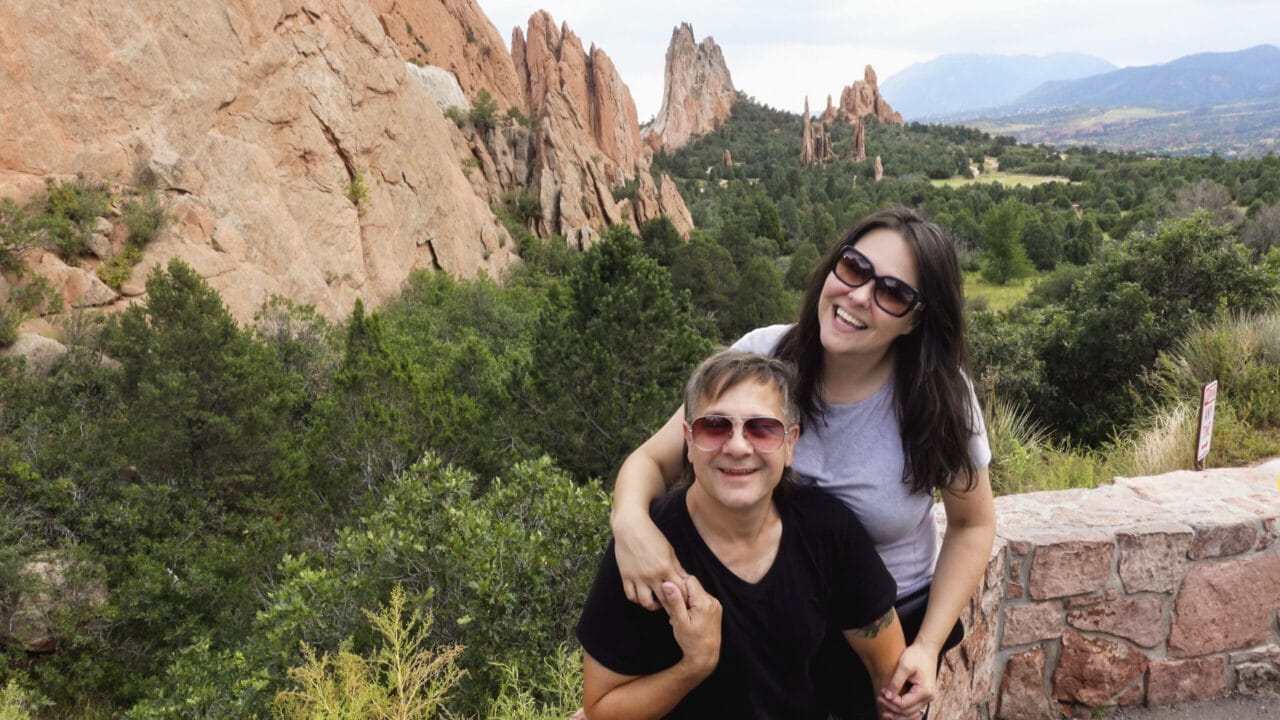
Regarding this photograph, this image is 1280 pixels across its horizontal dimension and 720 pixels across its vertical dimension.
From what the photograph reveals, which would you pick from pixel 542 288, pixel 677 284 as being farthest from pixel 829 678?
pixel 542 288

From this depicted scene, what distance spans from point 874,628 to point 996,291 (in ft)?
133

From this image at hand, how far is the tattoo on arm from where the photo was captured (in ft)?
5.17

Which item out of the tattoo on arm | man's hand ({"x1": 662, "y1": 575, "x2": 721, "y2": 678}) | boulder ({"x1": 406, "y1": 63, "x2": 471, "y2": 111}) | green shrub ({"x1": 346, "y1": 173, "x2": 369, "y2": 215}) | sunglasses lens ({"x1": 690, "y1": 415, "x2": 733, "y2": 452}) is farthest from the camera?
boulder ({"x1": 406, "y1": 63, "x2": 471, "y2": 111})

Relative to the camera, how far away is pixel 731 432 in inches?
57.3

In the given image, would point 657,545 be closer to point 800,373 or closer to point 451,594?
point 800,373

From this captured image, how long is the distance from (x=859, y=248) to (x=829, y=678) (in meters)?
1.01

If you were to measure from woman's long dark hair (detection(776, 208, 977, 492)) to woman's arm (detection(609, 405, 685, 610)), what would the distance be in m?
0.34

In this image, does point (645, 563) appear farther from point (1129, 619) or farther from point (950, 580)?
point (1129, 619)

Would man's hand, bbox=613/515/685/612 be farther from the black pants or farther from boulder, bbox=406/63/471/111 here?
boulder, bbox=406/63/471/111

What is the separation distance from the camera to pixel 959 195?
60562 mm

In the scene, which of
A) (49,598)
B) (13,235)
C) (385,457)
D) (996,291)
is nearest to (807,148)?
(996,291)

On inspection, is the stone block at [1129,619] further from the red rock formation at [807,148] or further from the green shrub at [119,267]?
the red rock formation at [807,148]

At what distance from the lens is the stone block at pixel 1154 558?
2.96m

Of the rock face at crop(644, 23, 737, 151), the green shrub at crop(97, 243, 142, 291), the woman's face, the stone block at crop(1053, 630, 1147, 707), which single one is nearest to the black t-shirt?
the woman's face
